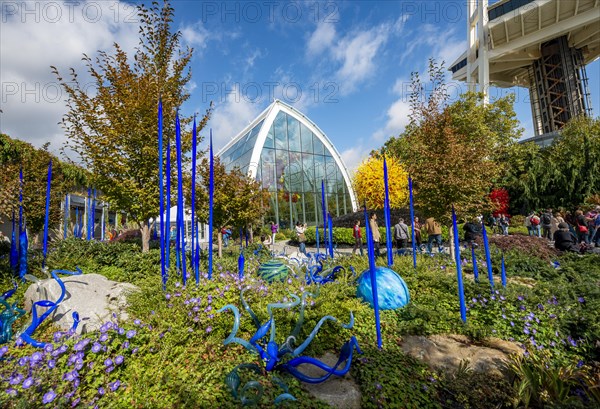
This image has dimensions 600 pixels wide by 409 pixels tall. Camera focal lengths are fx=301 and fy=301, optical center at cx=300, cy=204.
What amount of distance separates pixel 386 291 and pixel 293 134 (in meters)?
20.2

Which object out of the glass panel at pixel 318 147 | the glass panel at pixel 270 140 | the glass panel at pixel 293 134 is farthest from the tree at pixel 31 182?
the glass panel at pixel 318 147

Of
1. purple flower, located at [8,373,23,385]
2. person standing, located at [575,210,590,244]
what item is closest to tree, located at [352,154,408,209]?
person standing, located at [575,210,590,244]

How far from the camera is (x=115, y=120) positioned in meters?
6.64

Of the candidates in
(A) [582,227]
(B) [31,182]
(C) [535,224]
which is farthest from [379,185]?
(B) [31,182]

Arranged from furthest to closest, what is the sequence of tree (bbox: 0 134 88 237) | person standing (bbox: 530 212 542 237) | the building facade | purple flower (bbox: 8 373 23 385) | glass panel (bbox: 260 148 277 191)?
the building facade → glass panel (bbox: 260 148 277 191) → person standing (bbox: 530 212 542 237) → tree (bbox: 0 134 88 237) → purple flower (bbox: 8 373 23 385)

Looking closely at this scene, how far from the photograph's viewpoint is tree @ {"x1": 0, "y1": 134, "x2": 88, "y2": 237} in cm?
460

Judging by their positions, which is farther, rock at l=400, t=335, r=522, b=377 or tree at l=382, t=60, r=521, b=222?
tree at l=382, t=60, r=521, b=222

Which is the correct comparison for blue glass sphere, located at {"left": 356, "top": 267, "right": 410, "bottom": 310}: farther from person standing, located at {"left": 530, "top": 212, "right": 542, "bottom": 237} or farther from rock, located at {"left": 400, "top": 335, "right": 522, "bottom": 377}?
person standing, located at {"left": 530, "top": 212, "right": 542, "bottom": 237}

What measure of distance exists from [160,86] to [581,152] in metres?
24.2

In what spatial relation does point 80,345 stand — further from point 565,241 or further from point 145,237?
point 565,241

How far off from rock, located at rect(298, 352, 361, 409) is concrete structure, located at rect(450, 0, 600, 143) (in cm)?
3423

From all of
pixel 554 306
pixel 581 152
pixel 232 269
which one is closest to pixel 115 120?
pixel 232 269

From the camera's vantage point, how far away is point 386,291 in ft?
13.6

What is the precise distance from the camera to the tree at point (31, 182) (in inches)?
181
